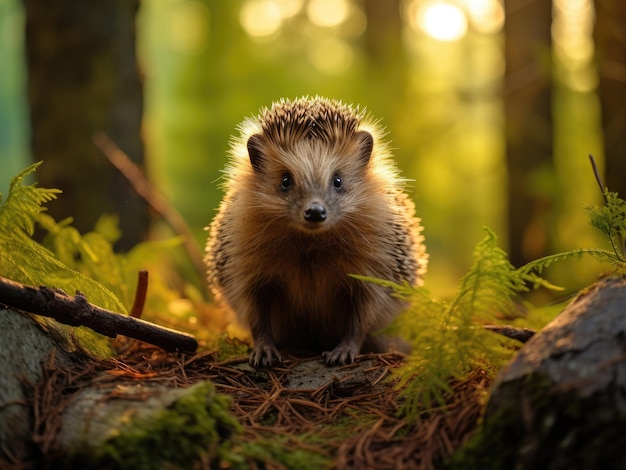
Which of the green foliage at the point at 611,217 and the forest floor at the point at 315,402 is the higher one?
the green foliage at the point at 611,217

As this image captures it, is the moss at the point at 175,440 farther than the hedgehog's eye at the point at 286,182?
No

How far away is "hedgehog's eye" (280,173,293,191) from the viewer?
486 cm

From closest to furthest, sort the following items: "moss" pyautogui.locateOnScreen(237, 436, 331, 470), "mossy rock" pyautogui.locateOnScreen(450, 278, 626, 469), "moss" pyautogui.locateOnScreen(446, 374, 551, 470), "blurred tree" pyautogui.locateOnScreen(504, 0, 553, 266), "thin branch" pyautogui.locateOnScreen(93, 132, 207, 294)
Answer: "mossy rock" pyautogui.locateOnScreen(450, 278, 626, 469) < "moss" pyautogui.locateOnScreen(446, 374, 551, 470) < "moss" pyautogui.locateOnScreen(237, 436, 331, 470) < "thin branch" pyautogui.locateOnScreen(93, 132, 207, 294) < "blurred tree" pyautogui.locateOnScreen(504, 0, 553, 266)

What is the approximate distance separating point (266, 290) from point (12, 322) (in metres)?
2.05

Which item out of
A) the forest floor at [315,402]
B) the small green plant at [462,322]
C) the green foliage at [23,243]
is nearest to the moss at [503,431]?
the forest floor at [315,402]

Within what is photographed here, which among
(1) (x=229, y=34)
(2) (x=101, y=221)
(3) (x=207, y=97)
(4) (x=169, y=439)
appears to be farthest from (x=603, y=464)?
(1) (x=229, y=34)

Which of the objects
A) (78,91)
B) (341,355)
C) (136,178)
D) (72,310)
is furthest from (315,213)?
(78,91)

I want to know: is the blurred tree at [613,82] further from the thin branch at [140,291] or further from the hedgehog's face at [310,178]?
the thin branch at [140,291]

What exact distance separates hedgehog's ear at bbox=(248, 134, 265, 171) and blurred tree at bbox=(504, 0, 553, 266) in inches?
194

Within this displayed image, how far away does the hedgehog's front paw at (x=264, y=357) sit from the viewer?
4.45m

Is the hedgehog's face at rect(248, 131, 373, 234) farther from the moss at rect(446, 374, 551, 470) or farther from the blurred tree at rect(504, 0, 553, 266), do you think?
the blurred tree at rect(504, 0, 553, 266)

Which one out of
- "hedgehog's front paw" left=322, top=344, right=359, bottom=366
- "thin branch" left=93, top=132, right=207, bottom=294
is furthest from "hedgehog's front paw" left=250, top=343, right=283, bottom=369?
"thin branch" left=93, top=132, right=207, bottom=294

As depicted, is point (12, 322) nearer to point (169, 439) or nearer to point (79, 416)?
point (79, 416)

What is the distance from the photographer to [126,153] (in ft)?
23.8
